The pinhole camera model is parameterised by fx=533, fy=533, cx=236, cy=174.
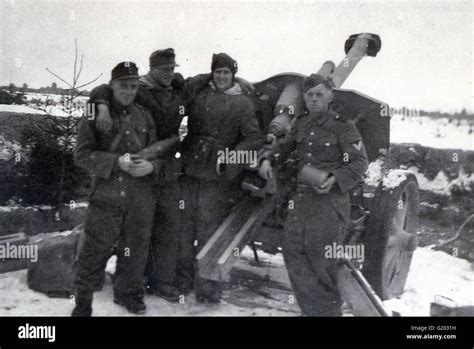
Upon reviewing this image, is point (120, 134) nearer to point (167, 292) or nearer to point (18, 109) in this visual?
point (167, 292)

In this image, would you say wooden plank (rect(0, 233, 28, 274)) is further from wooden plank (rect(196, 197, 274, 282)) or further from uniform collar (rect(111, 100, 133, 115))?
wooden plank (rect(196, 197, 274, 282))

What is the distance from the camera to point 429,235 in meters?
7.39

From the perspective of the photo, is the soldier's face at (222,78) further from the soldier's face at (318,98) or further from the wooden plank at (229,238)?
the wooden plank at (229,238)

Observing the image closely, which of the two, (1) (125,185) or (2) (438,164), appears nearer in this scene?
(1) (125,185)

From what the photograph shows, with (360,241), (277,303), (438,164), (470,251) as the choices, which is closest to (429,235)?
(470,251)

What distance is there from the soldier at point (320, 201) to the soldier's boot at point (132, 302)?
3.89ft

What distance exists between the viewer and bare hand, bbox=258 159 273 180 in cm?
416

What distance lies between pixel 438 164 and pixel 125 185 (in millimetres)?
5805

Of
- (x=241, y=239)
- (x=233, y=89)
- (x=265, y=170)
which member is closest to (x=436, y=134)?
(x=233, y=89)

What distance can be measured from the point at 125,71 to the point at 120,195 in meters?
0.92

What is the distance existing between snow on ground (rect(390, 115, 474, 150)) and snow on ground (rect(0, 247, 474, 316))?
3033 millimetres

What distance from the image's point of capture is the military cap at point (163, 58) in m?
4.35

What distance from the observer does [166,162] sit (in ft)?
14.2

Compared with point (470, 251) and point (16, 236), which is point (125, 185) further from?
point (470, 251)
